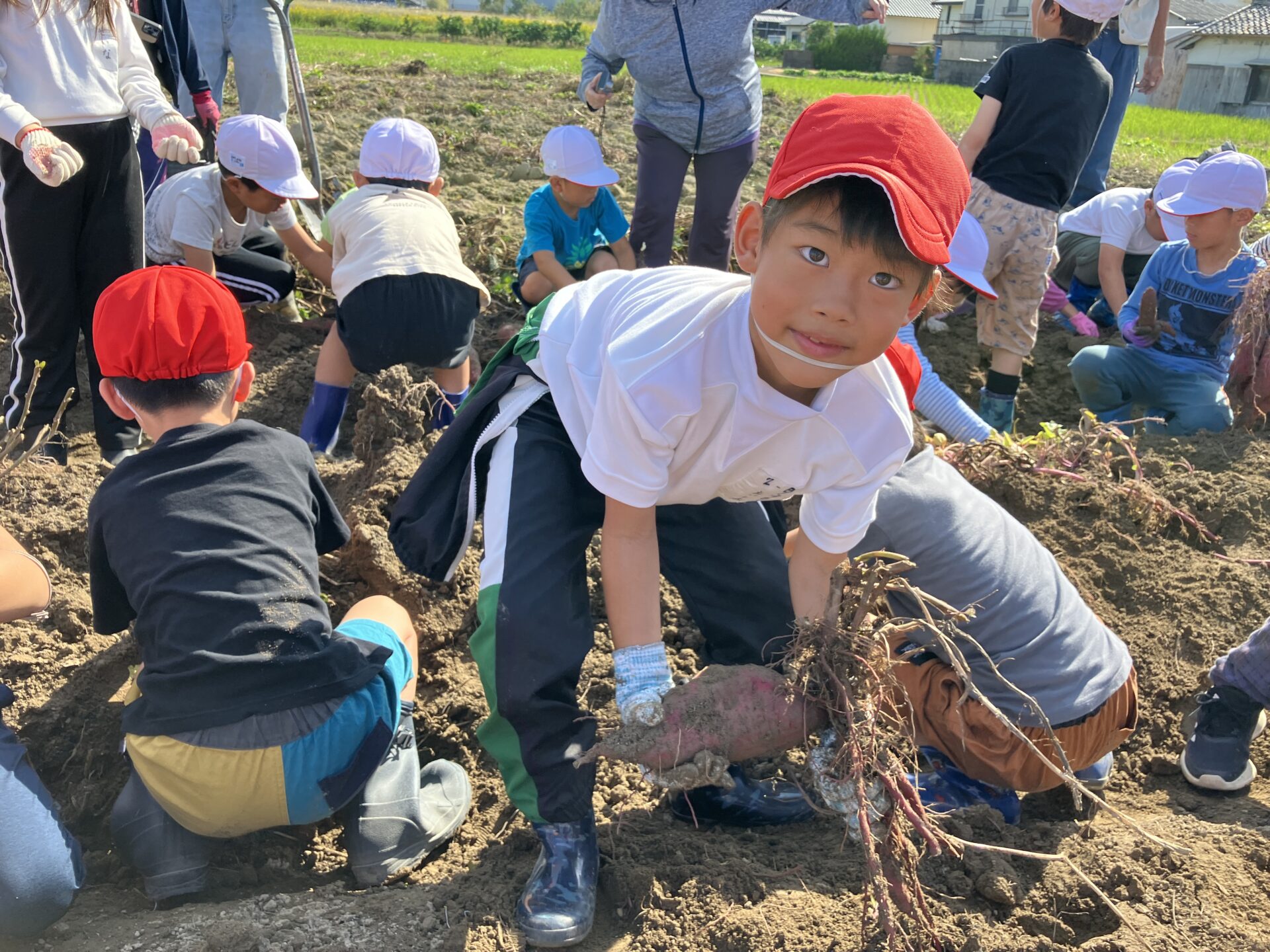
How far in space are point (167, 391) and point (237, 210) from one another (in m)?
2.44

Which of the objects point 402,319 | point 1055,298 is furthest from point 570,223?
point 1055,298

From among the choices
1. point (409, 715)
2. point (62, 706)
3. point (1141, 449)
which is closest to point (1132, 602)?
point (1141, 449)

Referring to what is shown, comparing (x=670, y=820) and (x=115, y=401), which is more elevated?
(x=115, y=401)

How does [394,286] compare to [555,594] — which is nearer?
[555,594]

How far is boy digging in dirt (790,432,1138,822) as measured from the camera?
2.21 m

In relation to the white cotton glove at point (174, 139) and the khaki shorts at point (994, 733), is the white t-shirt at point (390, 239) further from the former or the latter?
the khaki shorts at point (994, 733)

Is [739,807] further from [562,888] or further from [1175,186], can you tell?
[1175,186]

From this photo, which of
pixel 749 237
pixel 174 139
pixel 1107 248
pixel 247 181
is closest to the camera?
pixel 749 237

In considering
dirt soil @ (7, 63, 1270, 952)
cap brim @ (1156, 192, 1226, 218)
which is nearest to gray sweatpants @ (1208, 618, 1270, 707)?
dirt soil @ (7, 63, 1270, 952)

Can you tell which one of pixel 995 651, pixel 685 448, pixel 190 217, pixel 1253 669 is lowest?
pixel 1253 669

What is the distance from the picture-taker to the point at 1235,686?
8.18ft

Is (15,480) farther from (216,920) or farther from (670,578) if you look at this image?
(670,578)

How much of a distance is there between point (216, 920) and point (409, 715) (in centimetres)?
60

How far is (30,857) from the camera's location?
6.03 feet
